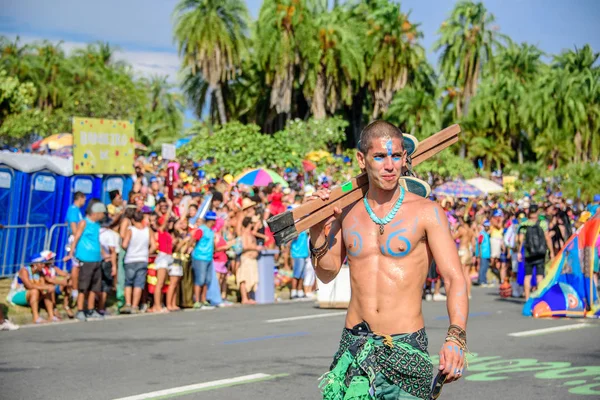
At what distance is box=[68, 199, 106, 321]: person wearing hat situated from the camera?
13422 mm

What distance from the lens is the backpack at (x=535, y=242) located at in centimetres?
1692

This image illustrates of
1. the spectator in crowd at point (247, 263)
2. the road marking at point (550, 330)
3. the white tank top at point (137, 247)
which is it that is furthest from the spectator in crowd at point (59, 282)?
the road marking at point (550, 330)

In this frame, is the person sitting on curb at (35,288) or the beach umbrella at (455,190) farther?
the beach umbrella at (455,190)

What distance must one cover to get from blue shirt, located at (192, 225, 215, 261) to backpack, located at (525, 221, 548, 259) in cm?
597

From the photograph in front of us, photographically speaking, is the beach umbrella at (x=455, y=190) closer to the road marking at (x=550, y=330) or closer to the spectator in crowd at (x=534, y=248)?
the spectator in crowd at (x=534, y=248)

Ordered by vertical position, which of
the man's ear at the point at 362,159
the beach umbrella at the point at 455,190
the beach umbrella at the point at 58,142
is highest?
the beach umbrella at the point at 58,142

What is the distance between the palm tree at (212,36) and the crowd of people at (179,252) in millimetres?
24702

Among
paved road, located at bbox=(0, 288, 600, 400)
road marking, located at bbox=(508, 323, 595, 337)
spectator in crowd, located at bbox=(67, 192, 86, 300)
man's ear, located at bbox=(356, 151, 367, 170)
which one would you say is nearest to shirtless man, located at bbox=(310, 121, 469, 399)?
man's ear, located at bbox=(356, 151, 367, 170)

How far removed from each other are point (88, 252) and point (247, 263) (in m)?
3.99

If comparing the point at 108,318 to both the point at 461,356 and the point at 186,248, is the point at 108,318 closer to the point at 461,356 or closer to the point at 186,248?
the point at 186,248

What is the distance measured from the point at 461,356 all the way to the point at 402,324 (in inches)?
14.8

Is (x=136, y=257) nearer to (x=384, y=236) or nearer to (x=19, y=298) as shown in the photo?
(x=19, y=298)

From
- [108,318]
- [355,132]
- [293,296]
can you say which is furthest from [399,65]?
[108,318]

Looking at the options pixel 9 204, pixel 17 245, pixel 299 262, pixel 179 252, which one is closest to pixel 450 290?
pixel 179 252
